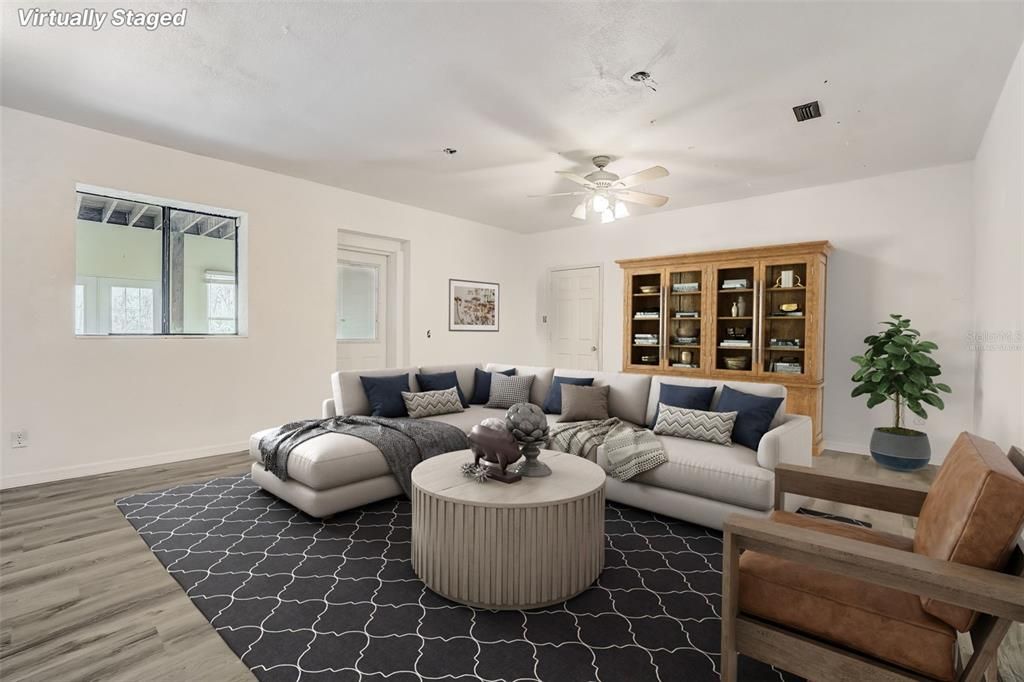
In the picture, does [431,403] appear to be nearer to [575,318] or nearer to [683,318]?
[683,318]

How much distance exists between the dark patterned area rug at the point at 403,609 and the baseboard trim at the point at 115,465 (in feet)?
3.97

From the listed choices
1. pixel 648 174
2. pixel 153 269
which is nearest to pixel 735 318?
pixel 648 174

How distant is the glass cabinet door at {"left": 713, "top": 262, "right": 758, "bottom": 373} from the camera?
5.25m

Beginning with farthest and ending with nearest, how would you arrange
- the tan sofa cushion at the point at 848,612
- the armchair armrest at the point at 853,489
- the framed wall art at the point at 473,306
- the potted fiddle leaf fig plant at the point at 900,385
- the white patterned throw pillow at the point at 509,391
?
1. the framed wall art at the point at 473,306
2. the white patterned throw pillow at the point at 509,391
3. the potted fiddle leaf fig plant at the point at 900,385
4. the armchair armrest at the point at 853,489
5. the tan sofa cushion at the point at 848,612

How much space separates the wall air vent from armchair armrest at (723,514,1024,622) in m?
2.90

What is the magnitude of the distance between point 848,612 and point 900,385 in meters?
3.62

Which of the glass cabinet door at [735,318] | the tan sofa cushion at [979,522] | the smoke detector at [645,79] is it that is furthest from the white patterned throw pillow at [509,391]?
the tan sofa cushion at [979,522]

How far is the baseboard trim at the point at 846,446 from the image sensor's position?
4.78 m

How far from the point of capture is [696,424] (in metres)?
3.38

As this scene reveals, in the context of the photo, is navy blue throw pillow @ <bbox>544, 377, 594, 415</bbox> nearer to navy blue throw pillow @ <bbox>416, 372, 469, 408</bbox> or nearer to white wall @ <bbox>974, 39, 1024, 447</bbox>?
navy blue throw pillow @ <bbox>416, 372, 469, 408</bbox>

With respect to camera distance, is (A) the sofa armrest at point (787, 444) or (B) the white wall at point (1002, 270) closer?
(B) the white wall at point (1002, 270)

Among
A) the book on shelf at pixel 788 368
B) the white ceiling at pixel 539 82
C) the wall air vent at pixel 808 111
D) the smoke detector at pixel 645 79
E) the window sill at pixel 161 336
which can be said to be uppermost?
the white ceiling at pixel 539 82

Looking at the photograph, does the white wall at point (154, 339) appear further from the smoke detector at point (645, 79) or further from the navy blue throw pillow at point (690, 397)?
the smoke detector at point (645, 79)

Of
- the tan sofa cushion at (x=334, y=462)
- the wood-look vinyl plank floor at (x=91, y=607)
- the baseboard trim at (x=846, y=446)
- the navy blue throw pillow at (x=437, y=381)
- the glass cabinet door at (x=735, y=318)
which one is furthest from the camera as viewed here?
the glass cabinet door at (x=735, y=318)
